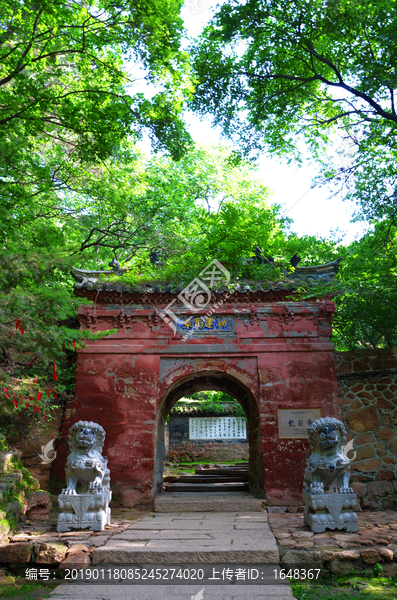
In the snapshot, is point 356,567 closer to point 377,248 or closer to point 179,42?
point 377,248

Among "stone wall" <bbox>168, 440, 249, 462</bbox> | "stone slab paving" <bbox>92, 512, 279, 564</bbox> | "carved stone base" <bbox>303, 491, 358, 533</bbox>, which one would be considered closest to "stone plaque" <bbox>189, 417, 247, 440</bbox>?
"stone wall" <bbox>168, 440, 249, 462</bbox>

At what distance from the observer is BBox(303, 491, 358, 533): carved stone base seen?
5062 millimetres

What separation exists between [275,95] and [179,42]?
1.88 metres

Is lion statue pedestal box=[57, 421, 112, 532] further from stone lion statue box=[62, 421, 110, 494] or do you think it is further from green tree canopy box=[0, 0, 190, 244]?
green tree canopy box=[0, 0, 190, 244]

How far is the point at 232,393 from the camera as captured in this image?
10.9 meters

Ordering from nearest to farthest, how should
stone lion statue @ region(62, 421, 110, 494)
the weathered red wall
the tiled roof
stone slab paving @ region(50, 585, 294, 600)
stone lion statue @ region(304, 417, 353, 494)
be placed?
stone slab paving @ region(50, 585, 294, 600) → stone lion statue @ region(304, 417, 353, 494) → stone lion statue @ region(62, 421, 110, 494) → the weathered red wall → the tiled roof

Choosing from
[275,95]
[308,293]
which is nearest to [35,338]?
[308,293]

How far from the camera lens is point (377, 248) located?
7902mm

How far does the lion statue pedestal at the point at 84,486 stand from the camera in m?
5.33

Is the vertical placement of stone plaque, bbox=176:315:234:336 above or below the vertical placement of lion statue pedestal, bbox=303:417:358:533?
above
